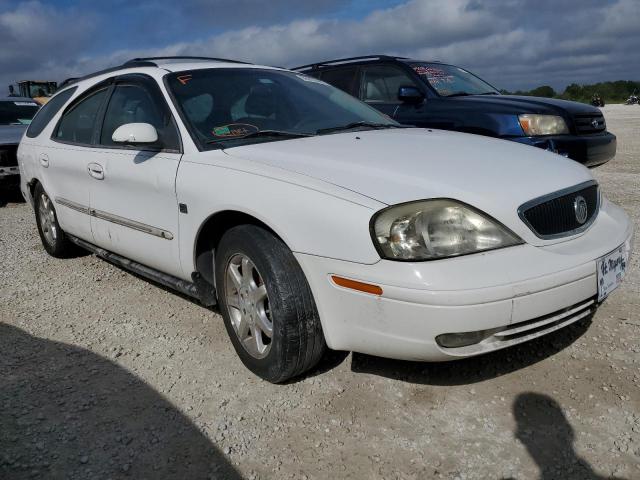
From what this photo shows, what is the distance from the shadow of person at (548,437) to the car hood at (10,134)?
334 inches

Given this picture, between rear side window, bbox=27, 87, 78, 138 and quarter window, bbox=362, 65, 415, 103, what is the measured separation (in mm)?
3352

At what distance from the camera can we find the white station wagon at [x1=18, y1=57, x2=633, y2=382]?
2.27 metres

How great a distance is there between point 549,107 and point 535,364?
362 centimetres

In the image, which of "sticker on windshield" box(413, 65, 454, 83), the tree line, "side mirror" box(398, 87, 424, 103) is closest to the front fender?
"side mirror" box(398, 87, 424, 103)

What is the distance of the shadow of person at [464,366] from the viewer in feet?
9.32

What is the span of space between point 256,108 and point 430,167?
4.46ft

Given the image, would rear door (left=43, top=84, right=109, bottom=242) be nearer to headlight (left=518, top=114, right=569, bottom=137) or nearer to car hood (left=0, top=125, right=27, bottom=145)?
headlight (left=518, top=114, right=569, bottom=137)

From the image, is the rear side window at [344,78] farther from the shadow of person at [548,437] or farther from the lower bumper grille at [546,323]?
the shadow of person at [548,437]

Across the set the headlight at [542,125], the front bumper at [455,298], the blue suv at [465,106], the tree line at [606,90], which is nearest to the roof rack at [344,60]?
the blue suv at [465,106]

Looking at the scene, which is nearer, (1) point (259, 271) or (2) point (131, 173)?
(1) point (259, 271)

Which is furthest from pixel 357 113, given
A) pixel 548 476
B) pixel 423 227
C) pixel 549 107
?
pixel 549 107

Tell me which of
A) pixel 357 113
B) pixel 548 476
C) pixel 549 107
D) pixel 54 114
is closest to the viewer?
pixel 548 476

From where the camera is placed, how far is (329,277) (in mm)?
2408

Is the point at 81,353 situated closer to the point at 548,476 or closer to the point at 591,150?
the point at 548,476
